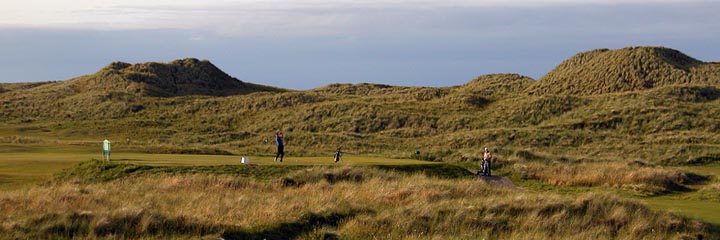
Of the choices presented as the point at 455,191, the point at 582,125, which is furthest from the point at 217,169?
the point at 582,125

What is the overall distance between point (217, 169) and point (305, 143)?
3205cm

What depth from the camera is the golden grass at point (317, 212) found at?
16.3 meters

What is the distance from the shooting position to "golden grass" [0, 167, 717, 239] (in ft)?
53.5

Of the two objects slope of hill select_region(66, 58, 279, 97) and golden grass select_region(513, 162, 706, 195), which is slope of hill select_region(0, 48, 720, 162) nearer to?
slope of hill select_region(66, 58, 279, 97)

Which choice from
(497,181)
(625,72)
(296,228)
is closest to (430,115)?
(625,72)

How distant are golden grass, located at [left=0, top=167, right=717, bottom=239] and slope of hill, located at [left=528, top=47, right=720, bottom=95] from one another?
57.6 m

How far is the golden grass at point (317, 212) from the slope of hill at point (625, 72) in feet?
189

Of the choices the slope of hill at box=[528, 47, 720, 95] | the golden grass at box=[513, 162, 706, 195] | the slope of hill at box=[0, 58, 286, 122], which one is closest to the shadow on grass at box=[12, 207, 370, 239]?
the golden grass at box=[513, 162, 706, 195]

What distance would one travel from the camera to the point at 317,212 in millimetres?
18875

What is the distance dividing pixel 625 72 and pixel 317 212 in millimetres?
67339

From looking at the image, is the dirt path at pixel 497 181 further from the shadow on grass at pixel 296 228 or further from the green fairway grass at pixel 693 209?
the shadow on grass at pixel 296 228

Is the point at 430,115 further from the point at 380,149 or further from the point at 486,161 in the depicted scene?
the point at 486,161

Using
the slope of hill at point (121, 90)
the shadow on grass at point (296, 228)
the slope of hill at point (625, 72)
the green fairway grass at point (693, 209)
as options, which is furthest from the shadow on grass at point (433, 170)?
the slope of hill at point (121, 90)

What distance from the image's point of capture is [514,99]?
7256 cm
